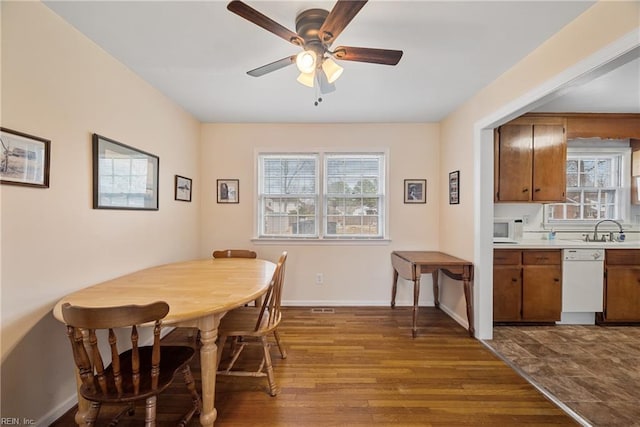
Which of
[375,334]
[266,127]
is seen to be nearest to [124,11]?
[266,127]

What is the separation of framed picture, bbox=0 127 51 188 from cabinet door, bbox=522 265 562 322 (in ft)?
13.2

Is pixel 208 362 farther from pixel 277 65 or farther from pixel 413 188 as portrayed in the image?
pixel 413 188

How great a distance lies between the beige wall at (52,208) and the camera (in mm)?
1363

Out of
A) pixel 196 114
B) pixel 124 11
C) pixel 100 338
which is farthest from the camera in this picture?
pixel 196 114

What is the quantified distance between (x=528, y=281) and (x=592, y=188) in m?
1.72

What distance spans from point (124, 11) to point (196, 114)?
5.56 feet

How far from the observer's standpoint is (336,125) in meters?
3.51

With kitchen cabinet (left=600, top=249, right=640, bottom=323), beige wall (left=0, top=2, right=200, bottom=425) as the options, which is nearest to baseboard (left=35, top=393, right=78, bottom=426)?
beige wall (left=0, top=2, right=200, bottom=425)

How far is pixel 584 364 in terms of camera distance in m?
2.17

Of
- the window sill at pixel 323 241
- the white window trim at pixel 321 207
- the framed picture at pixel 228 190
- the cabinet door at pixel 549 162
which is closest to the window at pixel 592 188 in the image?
the cabinet door at pixel 549 162

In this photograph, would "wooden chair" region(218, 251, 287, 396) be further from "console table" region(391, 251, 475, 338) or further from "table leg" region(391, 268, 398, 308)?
"table leg" region(391, 268, 398, 308)

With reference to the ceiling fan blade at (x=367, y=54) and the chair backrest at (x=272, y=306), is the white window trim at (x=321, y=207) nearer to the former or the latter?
the chair backrest at (x=272, y=306)

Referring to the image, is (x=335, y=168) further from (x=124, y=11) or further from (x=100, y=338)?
(x=100, y=338)

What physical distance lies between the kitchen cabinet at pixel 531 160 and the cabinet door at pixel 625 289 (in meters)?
0.92
